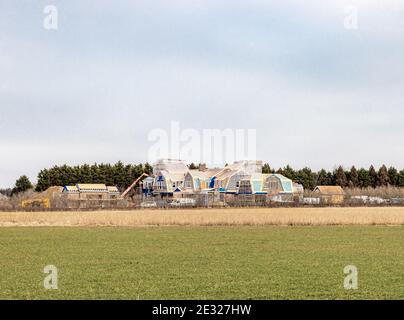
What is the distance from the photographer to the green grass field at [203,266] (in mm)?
18641

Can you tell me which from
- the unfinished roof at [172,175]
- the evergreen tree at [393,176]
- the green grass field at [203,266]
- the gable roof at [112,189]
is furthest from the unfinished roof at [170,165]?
the green grass field at [203,266]

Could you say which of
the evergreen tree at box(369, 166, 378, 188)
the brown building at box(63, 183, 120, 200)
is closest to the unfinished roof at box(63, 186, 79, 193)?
the brown building at box(63, 183, 120, 200)

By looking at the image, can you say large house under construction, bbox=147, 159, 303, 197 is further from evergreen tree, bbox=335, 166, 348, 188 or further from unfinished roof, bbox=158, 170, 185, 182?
evergreen tree, bbox=335, 166, 348, 188

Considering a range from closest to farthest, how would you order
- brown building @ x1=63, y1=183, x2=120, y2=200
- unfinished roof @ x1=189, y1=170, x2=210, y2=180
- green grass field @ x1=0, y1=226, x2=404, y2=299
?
green grass field @ x1=0, y1=226, x2=404, y2=299 → unfinished roof @ x1=189, y1=170, x2=210, y2=180 → brown building @ x1=63, y1=183, x2=120, y2=200

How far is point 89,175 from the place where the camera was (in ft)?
505

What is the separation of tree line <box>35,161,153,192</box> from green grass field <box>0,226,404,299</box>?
110 metres

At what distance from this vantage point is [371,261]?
27.8 metres

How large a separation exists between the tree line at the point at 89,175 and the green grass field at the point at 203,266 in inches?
4346

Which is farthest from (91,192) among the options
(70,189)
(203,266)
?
(203,266)

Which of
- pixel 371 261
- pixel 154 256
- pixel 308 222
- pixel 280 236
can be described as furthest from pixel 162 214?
pixel 371 261

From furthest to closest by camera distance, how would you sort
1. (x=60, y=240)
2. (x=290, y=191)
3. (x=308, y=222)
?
(x=290, y=191)
(x=308, y=222)
(x=60, y=240)

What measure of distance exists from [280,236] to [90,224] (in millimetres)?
24382

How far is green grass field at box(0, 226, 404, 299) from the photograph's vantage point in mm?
18641
